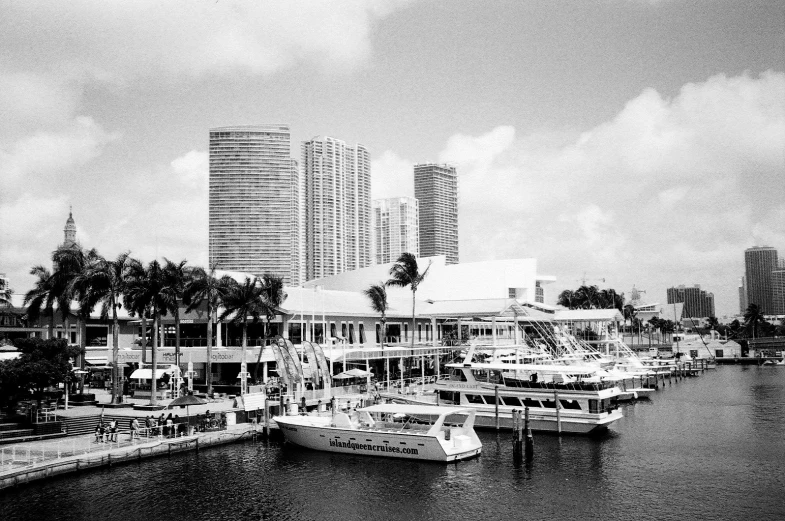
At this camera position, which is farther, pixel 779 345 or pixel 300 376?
Answer: pixel 779 345

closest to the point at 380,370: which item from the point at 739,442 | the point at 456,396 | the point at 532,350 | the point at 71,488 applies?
the point at 532,350

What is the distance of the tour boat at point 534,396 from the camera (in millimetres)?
51062

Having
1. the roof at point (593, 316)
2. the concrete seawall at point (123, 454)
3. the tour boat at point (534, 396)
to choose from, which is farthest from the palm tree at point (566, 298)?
the concrete seawall at point (123, 454)

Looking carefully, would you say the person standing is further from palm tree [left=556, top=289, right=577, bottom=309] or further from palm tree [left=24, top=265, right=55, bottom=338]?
palm tree [left=556, top=289, right=577, bottom=309]

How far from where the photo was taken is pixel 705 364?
136 m

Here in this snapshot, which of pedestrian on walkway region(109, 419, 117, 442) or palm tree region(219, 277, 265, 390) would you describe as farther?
palm tree region(219, 277, 265, 390)

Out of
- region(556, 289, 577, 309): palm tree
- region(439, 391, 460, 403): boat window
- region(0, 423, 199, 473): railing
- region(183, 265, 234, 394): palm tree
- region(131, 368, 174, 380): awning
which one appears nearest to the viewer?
region(0, 423, 199, 473): railing

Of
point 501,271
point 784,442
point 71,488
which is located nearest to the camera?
point 71,488

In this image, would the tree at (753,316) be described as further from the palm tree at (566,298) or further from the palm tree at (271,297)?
the palm tree at (271,297)

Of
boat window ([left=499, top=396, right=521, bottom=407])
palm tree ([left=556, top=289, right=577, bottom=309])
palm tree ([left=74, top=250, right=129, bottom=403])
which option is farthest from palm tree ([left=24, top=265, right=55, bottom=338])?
palm tree ([left=556, top=289, right=577, bottom=309])

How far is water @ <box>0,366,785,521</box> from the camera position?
104 ft

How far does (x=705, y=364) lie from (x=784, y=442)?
96.2 metres

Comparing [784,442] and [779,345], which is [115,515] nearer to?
[784,442]

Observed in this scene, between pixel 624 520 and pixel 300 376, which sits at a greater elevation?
pixel 300 376
